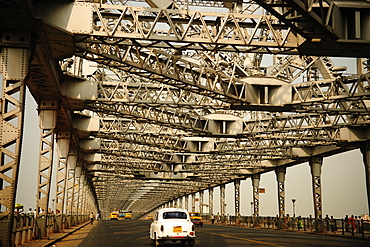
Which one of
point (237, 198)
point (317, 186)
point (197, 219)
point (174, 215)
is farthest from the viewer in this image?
point (237, 198)

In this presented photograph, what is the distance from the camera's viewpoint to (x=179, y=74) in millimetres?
23906

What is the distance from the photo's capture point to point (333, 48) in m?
17.4

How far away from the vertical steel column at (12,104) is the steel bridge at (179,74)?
0.03 meters

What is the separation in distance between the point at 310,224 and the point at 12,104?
4102 centimetres

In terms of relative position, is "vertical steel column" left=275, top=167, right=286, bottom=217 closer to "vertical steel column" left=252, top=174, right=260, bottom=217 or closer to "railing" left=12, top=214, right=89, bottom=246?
"vertical steel column" left=252, top=174, right=260, bottom=217

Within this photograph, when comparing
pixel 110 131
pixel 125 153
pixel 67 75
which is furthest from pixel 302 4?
pixel 125 153

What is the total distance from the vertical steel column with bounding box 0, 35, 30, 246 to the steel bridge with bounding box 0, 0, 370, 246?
0.11ft

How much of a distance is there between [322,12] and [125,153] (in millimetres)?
38917

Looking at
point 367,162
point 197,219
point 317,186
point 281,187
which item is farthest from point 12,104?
point 197,219

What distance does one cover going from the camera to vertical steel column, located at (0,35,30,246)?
55.4 feet

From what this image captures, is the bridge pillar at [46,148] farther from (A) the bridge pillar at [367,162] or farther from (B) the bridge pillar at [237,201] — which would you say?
(B) the bridge pillar at [237,201]

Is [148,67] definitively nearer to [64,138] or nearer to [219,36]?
[219,36]

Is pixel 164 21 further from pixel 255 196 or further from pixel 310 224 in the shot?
pixel 255 196

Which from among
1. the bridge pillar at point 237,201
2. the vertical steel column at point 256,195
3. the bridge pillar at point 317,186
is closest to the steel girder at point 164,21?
the bridge pillar at point 317,186
